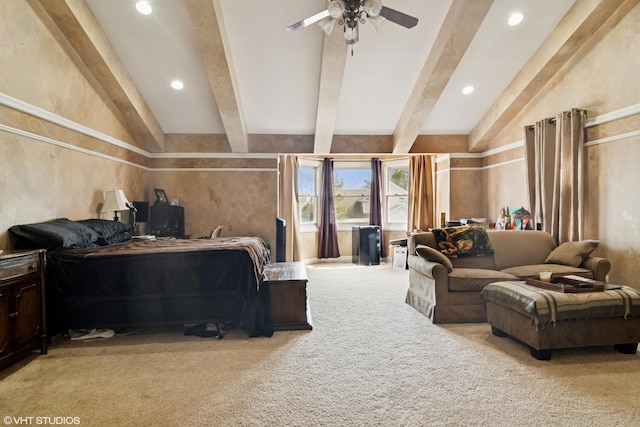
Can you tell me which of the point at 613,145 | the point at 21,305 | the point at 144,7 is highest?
the point at 144,7

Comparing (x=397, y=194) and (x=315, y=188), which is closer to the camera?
(x=315, y=188)

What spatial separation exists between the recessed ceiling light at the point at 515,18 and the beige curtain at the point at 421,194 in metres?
3.53

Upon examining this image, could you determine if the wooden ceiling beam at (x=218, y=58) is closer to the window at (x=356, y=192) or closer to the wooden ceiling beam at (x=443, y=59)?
the window at (x=356, y=192)

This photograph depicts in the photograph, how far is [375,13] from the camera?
2.93m

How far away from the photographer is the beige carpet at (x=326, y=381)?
1.94m

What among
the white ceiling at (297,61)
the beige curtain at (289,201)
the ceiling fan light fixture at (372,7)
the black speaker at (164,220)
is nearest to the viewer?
the ceiling fan light fixture at (372,7)

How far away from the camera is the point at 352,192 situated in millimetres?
8297

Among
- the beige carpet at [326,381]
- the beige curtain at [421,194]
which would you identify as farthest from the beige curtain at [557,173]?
the beige curtain at [421,194]

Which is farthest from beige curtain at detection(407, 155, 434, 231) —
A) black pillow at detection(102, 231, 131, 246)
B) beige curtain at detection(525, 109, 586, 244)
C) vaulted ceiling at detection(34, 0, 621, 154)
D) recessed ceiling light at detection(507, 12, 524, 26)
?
black pillow at detection(102, 231, 131, 246)

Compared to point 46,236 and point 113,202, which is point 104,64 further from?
point 46,236

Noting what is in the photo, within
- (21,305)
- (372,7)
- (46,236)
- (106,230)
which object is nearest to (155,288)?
(21,305)

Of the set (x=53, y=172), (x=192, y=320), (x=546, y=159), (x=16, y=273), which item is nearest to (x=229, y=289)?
(x=192, y=320)

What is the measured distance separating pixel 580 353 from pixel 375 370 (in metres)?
1.72

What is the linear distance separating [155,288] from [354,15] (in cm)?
300
